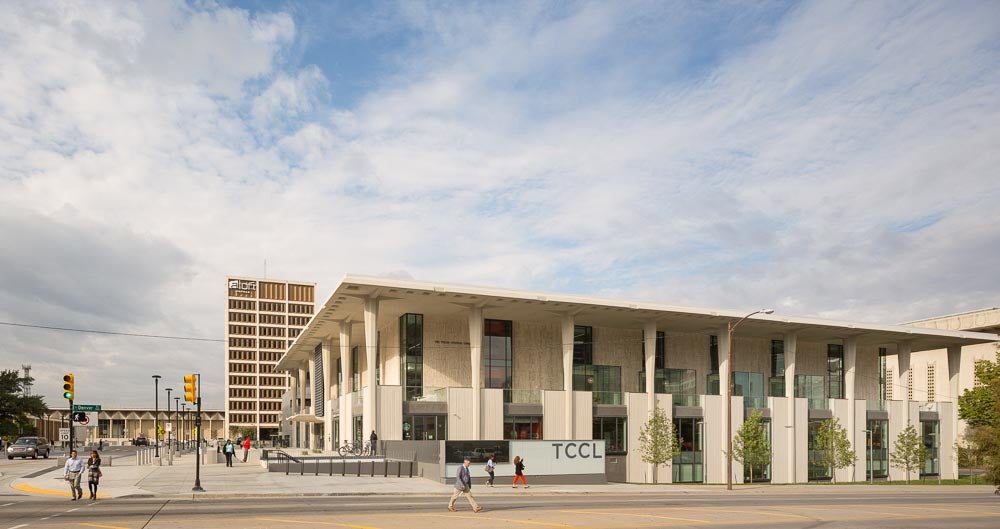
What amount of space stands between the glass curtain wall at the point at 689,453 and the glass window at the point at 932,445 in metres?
23.2

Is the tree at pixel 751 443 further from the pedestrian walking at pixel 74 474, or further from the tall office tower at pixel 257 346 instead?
the tall office tower at pixel 257 346

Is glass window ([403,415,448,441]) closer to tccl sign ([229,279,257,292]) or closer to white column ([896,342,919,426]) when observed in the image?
white column ([896,342,919,426])

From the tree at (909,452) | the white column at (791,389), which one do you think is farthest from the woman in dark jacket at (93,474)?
the tree at (909,452)

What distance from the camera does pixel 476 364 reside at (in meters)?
55.2

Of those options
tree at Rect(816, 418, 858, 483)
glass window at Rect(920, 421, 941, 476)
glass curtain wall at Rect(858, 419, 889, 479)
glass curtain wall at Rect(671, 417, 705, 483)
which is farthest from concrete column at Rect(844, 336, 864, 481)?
glass curtain wall at Rect(671, 417, 705, 483)

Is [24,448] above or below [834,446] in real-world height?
below

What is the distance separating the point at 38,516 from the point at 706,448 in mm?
48211

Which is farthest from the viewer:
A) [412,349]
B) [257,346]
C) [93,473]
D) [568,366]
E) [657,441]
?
[257,346]

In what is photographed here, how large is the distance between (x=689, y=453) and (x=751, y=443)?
474cm

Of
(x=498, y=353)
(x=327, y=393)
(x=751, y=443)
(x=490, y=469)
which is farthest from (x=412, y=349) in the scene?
(x=751, y=443)

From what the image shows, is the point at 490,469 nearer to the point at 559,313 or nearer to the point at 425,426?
the point at 425,426

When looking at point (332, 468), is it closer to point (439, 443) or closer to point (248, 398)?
point (439, 443)

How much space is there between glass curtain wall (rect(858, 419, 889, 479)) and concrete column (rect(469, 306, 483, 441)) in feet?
110

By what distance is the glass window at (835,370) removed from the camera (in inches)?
2926
